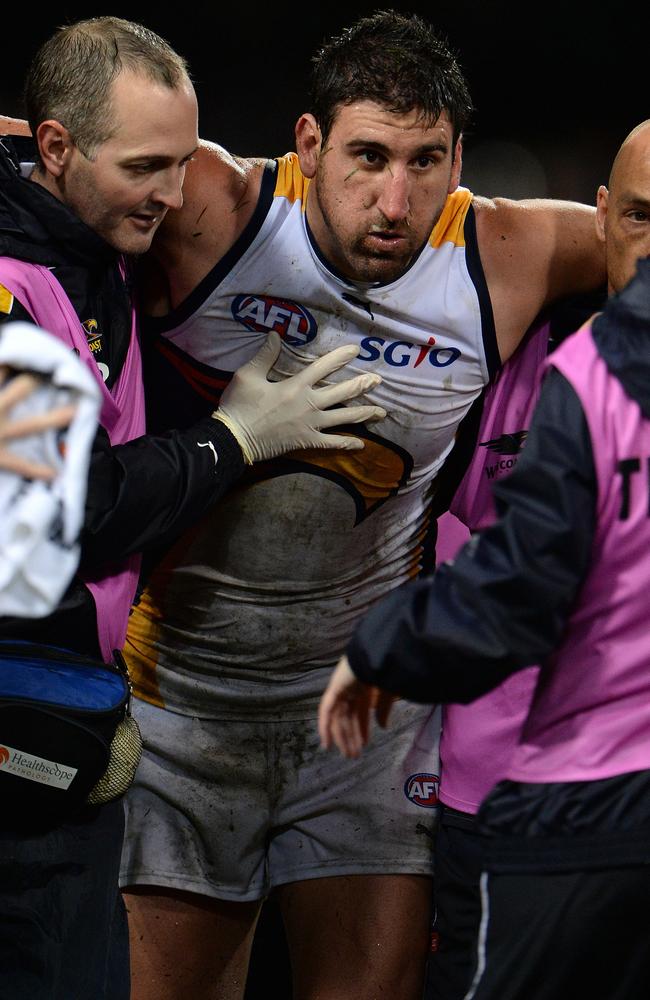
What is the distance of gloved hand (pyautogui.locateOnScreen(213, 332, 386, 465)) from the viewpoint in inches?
85.2

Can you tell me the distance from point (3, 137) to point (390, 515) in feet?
3.03

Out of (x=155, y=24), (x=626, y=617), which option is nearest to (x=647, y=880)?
(x=626, y=617)

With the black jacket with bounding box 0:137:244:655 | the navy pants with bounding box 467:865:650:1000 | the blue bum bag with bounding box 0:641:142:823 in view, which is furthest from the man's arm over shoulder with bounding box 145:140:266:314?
the navy pants with bounding box 467:865:650:1000

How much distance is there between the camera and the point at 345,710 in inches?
61.4

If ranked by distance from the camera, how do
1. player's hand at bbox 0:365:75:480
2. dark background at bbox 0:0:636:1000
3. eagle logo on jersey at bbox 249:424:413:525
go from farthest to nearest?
dark background at bbox 0:0:636:1000, eagle logo on jersey at bbox 249:424:413:525, player's hand at bbox 0:365:75:480

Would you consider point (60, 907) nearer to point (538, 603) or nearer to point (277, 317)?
point (538, 603)

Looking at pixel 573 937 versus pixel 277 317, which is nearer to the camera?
pixel 573 937

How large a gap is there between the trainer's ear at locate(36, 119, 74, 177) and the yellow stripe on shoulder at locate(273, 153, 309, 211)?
386 millimetres

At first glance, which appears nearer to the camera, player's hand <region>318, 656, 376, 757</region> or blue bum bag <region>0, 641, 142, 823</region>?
player's hand <region>318, 656, 376, 757</region>

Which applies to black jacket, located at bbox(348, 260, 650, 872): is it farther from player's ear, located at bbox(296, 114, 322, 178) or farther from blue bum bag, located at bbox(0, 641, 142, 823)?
player's ear, located at bbox(296, 114, 322, 178)

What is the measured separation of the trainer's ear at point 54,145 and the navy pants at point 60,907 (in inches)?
37.3

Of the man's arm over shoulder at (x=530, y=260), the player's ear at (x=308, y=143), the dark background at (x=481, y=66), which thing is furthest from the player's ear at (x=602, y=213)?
the dark background at (x=481, y=66)

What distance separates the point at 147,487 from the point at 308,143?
67cm

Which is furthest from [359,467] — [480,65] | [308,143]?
[480,65]
